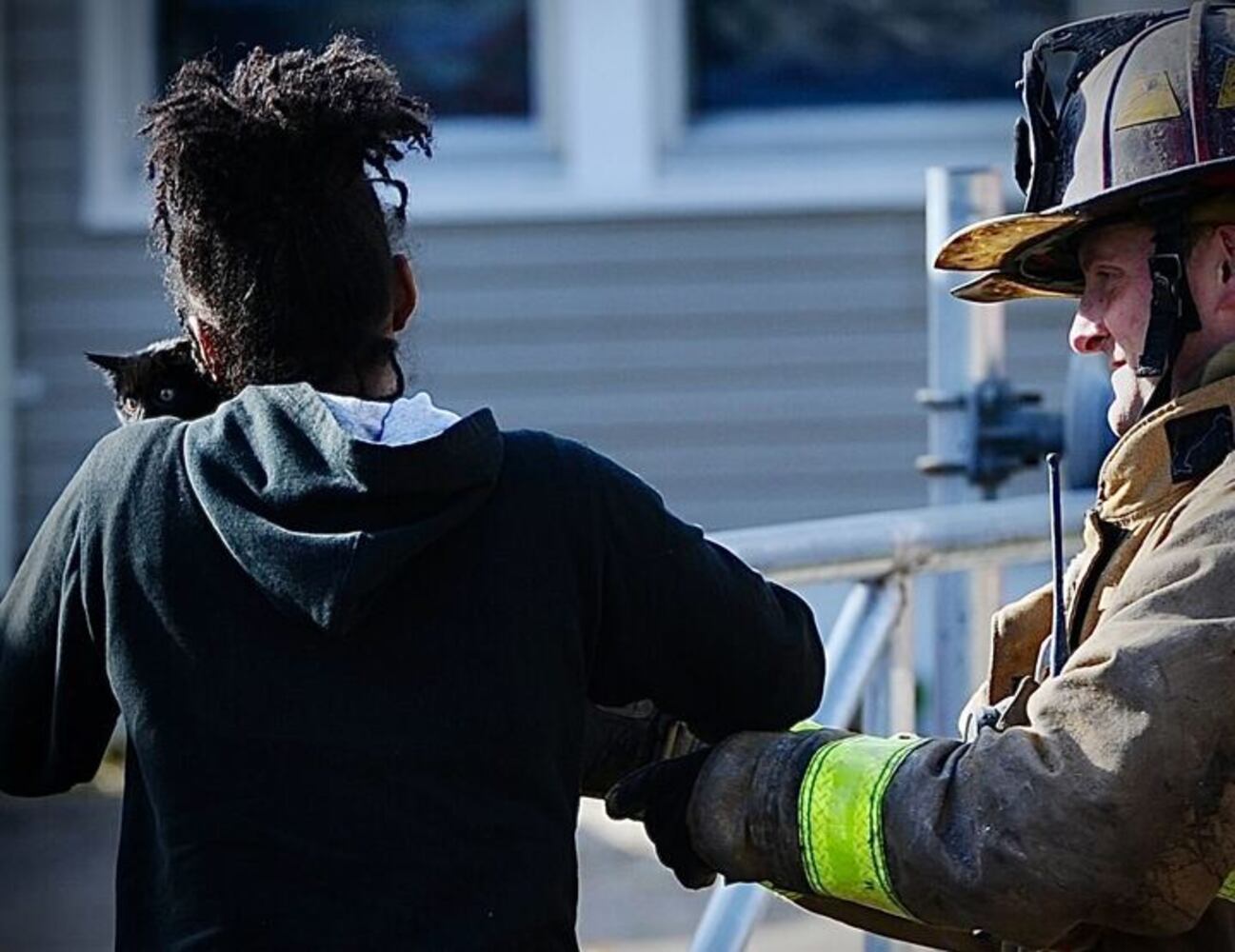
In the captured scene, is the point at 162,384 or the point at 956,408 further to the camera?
the point at 956,408

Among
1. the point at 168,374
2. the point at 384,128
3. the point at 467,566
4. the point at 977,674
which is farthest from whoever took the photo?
the point at 977,674

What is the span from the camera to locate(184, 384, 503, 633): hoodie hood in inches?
89.2

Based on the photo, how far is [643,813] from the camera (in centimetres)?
273

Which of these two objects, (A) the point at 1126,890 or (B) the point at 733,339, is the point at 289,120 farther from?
(B) the point at 733,339

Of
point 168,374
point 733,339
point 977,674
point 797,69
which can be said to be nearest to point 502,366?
point 733,339

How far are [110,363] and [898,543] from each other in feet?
5.37

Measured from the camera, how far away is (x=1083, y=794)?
2350 millimetres

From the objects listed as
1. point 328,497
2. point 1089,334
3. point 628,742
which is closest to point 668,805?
point 628,742

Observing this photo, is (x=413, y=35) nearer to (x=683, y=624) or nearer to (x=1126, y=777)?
(x=683, y=624)

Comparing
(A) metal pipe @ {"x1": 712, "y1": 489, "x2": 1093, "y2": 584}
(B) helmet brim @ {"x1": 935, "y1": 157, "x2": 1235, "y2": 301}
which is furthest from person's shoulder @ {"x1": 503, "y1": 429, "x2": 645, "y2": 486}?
(A) metal pipe @ {"x1": 712, "y1": 489, "x2": 1093, "y2": 584}

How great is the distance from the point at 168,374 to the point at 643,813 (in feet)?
2.36

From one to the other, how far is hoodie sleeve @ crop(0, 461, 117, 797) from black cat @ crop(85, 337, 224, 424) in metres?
0.22

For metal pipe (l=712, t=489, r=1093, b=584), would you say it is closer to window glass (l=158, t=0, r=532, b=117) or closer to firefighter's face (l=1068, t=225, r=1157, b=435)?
firefighter's face (l=1068, t=225, r=1157, b=435)

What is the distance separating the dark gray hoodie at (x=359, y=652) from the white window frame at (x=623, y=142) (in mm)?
5350
